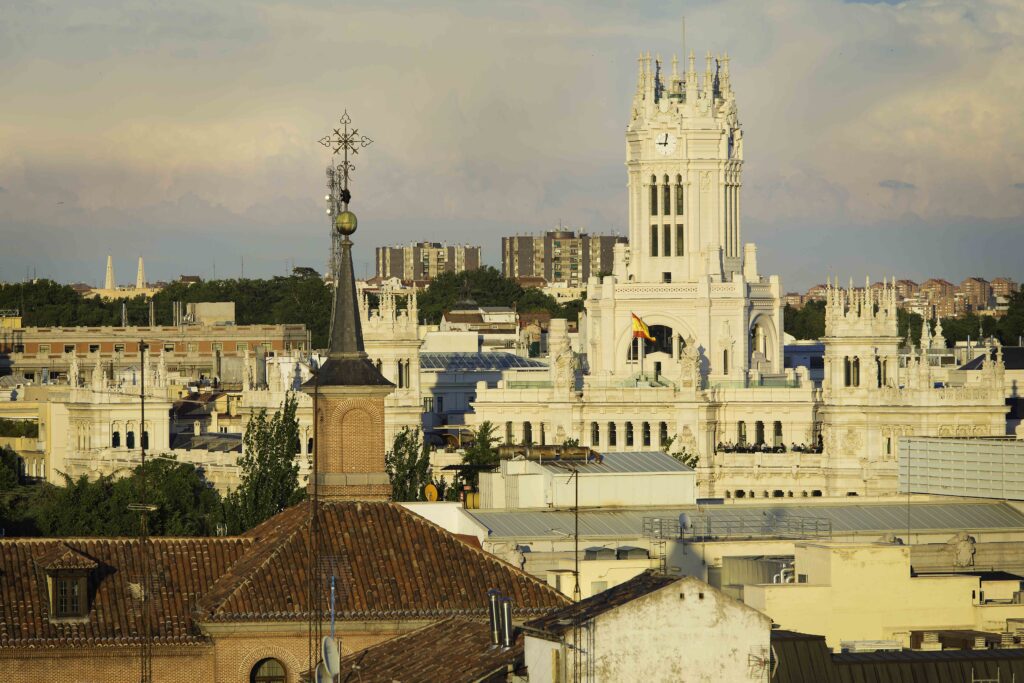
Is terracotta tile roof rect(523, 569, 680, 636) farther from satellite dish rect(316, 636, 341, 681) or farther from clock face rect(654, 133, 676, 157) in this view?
clock face rect(654, 133, 676, 157)

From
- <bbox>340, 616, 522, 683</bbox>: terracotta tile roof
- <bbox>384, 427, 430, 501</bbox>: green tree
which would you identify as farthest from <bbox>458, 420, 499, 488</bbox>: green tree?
<bbox>340, 616, 522, 683</bbox>: terracotta tile roof

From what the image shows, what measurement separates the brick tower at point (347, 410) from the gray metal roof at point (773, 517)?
14.0 metres

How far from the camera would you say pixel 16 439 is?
18612cm

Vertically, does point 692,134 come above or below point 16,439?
above

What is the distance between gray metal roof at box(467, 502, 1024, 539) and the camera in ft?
324

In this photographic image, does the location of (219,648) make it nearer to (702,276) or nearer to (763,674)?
(763,674)

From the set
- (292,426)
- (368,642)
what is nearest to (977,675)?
(368,642)

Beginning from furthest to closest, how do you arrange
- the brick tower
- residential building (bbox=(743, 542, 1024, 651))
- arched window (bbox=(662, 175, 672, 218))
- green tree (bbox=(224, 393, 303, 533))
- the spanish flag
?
arched window (bbox=(662, 175, 672, 218)), the spanish flag, green tree (bbox=(224, 393, 303, 533)), the brick tower, residential building (bbox=(743, 542, 1024, 651))

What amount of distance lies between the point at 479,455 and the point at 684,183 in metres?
38.7

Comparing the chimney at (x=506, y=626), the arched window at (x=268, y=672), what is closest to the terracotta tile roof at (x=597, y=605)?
the chimney at (x=506, y=626)

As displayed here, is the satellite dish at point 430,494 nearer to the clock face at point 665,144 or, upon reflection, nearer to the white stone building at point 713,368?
the white stone building at point 713,368

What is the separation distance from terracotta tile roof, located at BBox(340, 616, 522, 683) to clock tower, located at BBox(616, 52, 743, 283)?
113 m

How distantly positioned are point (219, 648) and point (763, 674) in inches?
700

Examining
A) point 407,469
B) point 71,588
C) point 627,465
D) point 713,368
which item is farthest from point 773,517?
point 713,368
